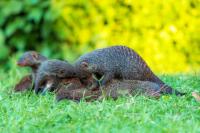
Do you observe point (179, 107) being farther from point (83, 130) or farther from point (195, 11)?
point (195, 11)

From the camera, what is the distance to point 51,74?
542 centimetres

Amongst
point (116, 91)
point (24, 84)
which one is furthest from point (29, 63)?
point (116, 91)

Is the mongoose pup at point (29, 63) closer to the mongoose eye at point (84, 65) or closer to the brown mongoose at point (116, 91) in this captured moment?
the mongoose eye at point (84, 65)

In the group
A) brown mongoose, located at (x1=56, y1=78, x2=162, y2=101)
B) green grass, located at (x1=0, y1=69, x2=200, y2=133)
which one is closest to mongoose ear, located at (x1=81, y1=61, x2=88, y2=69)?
brown mongoose, located at (x1=56, y1=78, x2=162, y2=101)

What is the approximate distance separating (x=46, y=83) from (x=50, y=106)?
0.73 meters

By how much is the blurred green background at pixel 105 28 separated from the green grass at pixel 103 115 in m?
3.68

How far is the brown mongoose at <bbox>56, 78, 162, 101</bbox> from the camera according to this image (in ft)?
16.2

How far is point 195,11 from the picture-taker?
28.7 ft

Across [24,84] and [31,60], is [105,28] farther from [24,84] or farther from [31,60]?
[24,84]

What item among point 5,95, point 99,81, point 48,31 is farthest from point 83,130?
point 48,31

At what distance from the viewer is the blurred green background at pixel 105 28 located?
8.67m

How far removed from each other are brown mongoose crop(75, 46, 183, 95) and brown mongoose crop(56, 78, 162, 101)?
15cm

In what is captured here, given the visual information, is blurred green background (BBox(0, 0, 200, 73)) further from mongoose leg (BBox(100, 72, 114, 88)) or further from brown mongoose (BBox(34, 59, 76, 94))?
mongoose leg (BBox(100, 72, 114, 88))

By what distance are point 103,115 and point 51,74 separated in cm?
117
